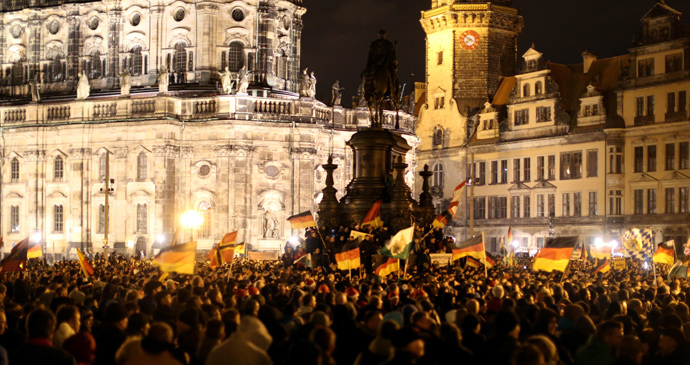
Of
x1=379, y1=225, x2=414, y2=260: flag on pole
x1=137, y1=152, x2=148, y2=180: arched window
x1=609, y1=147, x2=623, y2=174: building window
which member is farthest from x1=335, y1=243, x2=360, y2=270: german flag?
x1=609, y1=147, x2=623, y2=174: building window

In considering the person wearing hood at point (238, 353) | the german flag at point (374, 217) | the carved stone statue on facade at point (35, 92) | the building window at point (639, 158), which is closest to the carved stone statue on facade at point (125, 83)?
the carved stone statue on facade at point (35, 92)

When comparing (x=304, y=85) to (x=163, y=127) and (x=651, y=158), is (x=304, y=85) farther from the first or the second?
(x=651, y=158)

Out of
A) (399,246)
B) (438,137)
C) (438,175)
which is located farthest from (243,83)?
(399,246)

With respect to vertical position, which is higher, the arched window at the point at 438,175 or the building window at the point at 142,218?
the arched window at the point at 438,175

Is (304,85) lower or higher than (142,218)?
higher

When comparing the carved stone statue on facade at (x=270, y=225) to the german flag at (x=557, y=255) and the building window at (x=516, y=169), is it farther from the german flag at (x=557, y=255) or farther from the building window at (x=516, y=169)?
the german flag at (x=557, y=255)

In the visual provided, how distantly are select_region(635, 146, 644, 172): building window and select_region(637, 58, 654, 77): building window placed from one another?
15.3ft

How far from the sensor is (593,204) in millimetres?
68312

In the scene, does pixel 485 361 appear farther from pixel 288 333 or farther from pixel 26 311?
pixel 26 311

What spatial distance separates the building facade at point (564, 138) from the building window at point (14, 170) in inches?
1166

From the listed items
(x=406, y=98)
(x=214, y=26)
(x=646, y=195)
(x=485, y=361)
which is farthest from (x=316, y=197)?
(x=485, y=361)

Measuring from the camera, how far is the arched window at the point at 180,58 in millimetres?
65625

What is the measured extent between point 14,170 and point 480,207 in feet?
110

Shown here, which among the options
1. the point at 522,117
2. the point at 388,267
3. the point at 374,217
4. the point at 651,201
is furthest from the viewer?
the point at 522,117
